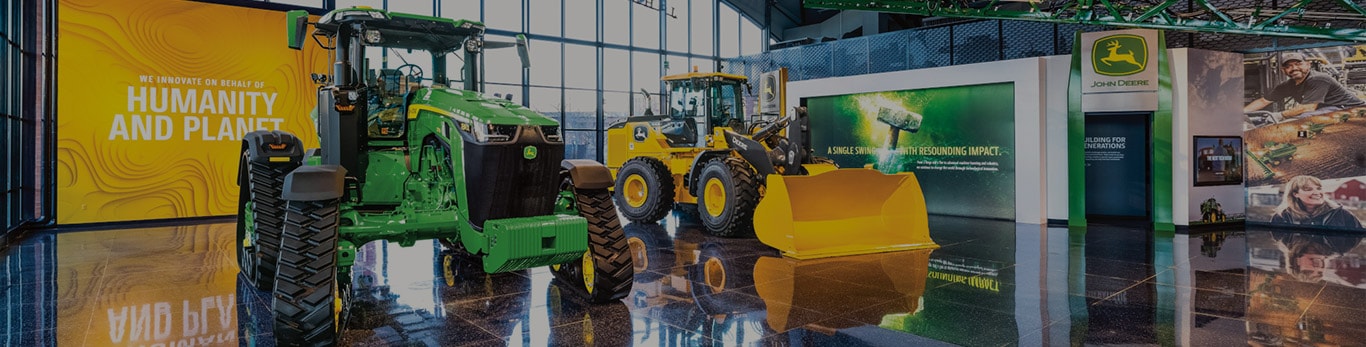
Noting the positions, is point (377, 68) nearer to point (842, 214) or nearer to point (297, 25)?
point (297, 25)

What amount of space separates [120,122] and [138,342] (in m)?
7.89

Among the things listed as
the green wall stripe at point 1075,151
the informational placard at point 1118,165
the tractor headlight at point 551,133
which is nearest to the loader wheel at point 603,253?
the tractor headlight at point 551,133

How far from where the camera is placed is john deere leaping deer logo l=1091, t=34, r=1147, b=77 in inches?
401

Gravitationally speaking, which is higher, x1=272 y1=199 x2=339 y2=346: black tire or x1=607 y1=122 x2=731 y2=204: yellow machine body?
x1=607 y1=122 x2=731 y2=204: yellow machine body

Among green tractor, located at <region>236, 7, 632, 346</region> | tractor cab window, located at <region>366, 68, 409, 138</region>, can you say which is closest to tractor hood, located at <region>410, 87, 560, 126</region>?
green tractor, located at <region>236, 7, 632, 346</region>

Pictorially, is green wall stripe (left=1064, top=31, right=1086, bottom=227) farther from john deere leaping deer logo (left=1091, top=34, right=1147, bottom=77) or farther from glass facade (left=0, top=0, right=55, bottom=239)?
glass facade (left=0, top=0, right=55, bottom=239)

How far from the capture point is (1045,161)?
10984mm

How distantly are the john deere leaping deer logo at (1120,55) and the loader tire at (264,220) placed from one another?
9554 millimetres

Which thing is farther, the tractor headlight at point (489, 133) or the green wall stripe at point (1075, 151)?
the green wall stripe at point (1075, 151)

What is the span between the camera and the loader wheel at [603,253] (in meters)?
4.95

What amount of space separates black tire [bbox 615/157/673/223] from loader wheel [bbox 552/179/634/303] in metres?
5.00

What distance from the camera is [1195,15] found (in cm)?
982

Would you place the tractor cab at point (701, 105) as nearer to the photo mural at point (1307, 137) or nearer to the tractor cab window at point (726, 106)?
the tractor cab window at point (726, 106)

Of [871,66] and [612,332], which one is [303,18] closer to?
[612,332]
